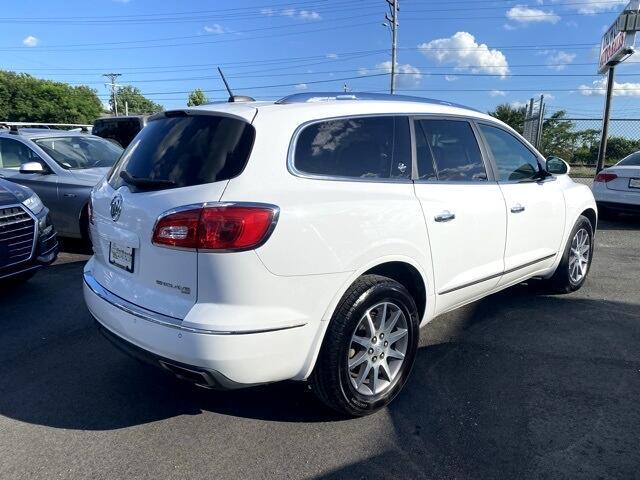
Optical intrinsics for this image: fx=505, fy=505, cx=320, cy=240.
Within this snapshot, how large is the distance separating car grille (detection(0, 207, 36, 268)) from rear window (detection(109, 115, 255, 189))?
7.44ft

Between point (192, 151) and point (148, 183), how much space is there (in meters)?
0.29

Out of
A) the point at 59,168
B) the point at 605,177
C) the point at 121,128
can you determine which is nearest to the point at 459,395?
the point at 59,168

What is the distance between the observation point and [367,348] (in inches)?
114

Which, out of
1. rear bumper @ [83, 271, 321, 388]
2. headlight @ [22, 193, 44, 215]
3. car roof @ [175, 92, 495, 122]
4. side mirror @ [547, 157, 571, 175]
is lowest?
rear bumper @ [83, 271, 321, 388]

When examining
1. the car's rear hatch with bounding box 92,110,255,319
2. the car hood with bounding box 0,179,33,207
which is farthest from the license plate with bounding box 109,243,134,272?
the car hood with bounding box 0,179,33,207

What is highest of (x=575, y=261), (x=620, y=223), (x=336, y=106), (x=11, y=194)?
(x=336, y=106)

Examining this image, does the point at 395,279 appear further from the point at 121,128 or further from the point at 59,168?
the point at 121,128

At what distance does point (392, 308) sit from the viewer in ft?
9.82

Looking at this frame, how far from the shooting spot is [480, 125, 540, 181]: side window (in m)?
3.96

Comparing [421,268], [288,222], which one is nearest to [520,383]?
[421,268]

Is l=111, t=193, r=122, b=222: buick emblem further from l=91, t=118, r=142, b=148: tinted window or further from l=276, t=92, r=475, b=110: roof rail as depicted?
l=91, t=118, r=142, b=148: tinted window

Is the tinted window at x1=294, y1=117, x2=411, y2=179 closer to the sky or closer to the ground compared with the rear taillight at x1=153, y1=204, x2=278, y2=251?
closer to the sky

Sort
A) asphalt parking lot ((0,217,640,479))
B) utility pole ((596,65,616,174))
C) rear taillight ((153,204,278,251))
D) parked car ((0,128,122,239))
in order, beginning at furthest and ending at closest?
utility pole ((596,65,616,174))
parked car ((0,128,122,239))
asphalt parking lot ((0,217,640,479))
rear taillight ((153,204,278,251))

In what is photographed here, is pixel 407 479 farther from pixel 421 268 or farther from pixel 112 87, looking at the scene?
pixel 112 87
